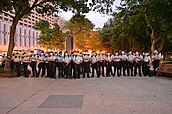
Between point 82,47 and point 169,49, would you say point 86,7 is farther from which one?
point 82,47

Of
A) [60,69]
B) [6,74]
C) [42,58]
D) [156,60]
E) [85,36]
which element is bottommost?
[6,74]

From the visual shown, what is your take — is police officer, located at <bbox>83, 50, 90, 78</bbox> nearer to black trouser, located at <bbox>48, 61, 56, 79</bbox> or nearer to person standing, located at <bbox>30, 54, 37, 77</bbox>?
black trouser, located at <bbox>48, 61, 56, 79</bbox>

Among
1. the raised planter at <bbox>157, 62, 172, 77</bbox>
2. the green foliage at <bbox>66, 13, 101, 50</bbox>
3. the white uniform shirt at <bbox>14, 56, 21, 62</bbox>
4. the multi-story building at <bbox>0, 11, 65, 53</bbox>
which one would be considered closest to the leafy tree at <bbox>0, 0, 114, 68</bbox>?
the white uniform shirt at <bbox>14, 56, 21, 62</bbox>

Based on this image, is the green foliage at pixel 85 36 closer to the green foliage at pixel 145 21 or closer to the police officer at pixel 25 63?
the green foliage at pixel 145 21

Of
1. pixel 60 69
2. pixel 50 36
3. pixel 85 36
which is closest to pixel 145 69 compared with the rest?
pixel 60 69

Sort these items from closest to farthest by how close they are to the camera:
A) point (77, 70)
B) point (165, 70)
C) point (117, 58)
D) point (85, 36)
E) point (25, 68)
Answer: point (165, 70) < point (77, 70) < point (25, 68) < point (117, 58) < point (85, 36)

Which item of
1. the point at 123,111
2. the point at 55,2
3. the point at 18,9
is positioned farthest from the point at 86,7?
the point at 123,111

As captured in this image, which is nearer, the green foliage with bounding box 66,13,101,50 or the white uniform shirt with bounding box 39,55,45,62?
the white uniform shirt with bounding box 39,55,45,62

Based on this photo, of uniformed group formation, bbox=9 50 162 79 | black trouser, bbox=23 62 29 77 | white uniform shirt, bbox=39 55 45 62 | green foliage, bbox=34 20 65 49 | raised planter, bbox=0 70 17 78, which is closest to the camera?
uniformed group formation, bbox=9 50 162 79

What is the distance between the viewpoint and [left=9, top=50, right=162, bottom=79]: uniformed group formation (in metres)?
25.9

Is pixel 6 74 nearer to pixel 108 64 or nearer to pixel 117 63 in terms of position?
pixel 108 64

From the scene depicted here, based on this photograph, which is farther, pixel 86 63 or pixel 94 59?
pixel 94 59

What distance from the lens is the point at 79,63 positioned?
85.0ft

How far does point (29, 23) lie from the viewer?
137375 mm
